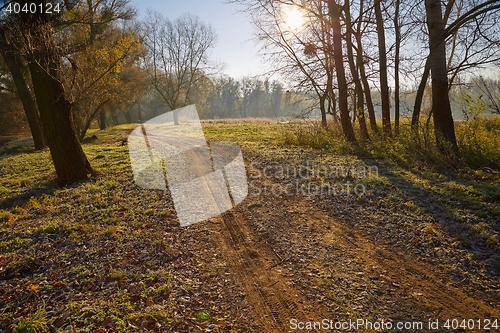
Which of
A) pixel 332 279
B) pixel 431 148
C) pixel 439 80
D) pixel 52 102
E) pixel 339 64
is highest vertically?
pixel 339 64

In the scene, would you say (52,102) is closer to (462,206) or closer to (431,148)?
(462,206)

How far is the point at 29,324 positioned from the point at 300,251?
3354mm

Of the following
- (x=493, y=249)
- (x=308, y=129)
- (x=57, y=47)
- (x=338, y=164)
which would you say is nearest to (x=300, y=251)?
(x=493, y=249)

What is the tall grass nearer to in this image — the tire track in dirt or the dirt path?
the dirt path

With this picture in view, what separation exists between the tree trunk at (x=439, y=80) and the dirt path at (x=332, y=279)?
505cm

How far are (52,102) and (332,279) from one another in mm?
8279

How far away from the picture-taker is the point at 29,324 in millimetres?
2996

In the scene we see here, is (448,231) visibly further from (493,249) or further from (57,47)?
(57,47)

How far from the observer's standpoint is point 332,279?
355 cm

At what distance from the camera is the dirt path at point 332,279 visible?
9.71 feet

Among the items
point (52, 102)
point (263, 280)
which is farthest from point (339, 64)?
point (263, 280)

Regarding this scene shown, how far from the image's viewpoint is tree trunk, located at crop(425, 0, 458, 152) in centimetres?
762

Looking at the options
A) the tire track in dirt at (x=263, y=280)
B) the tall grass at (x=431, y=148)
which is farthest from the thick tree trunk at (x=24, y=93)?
the tire track in dirt at (x=263, y=280)

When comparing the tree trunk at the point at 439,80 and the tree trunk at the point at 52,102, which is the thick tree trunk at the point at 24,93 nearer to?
the tree trunk at the point at 52,102
